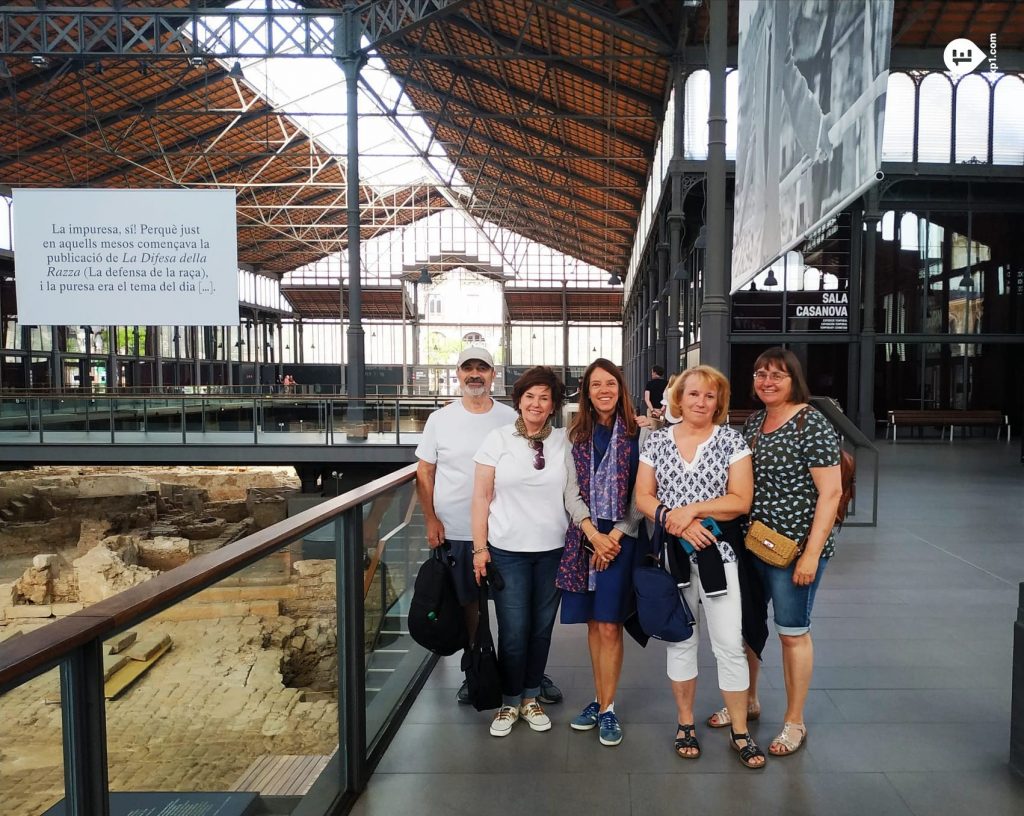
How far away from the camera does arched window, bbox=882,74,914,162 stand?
17.9 m

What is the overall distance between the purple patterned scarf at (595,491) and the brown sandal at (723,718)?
96 cm

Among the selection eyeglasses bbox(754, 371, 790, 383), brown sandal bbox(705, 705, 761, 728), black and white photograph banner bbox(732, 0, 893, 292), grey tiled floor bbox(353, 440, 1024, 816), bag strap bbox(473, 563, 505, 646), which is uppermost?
black and white photograph banner bbox(732, 0, 893, 292)

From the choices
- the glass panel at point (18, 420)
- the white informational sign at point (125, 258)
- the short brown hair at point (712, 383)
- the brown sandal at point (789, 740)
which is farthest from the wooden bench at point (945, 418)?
the glass panel at point (18, 420)

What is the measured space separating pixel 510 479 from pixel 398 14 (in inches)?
662

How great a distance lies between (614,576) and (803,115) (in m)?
3.83

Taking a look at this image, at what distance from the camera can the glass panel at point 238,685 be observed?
5.30ft

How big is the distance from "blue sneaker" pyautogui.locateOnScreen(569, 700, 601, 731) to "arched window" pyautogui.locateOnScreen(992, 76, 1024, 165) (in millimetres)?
20331

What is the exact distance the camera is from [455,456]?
339cm

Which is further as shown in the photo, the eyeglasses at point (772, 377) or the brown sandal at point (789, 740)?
the brown sandal at point (789, 740)

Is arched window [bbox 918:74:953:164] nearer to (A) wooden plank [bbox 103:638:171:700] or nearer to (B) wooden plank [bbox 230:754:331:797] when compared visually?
(B) wooden plank [bbox 230:754:331:797]

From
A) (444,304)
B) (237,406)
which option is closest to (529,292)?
(444,304)

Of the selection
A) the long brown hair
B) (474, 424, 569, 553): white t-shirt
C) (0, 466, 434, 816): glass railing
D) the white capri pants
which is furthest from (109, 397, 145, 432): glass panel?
the white capri pants

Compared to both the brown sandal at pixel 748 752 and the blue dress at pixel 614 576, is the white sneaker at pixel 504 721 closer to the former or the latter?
the blue dress at pixel 614 576

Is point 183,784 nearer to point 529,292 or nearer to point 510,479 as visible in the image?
point 510,479
